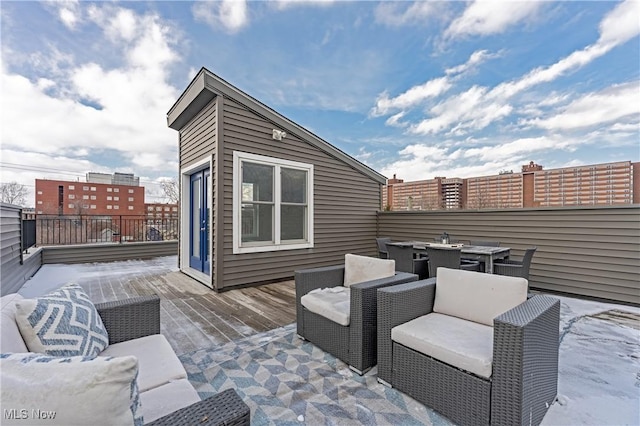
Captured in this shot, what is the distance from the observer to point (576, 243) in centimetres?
449

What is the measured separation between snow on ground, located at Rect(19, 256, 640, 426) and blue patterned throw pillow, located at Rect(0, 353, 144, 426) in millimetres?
2268

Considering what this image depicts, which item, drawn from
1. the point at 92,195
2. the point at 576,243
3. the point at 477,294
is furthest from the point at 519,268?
the point at 92,195

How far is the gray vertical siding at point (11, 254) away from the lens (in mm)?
3574

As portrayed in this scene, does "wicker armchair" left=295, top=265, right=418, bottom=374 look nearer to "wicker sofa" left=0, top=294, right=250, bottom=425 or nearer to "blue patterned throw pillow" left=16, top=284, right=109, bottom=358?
"wicker sofa" left=0, top=294, right=250, bottom=425

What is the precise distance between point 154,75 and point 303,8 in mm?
3952

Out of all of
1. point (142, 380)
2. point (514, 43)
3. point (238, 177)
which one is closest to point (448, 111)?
point (514, 43)

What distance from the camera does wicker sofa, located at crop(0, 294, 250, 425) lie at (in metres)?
0.91

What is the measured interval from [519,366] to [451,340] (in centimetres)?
39

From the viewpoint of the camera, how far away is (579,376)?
84.8 inches

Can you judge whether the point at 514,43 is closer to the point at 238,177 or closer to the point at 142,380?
the point at 238,177

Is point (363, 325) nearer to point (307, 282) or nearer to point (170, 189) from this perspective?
point (307, 282)

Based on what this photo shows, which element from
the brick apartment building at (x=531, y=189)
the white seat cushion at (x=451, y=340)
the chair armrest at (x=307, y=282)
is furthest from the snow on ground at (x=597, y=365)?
the brick apartment building at (x=531, y=189)

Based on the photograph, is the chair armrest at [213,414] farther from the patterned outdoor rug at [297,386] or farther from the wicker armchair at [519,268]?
the wicker armchair at [519,268]

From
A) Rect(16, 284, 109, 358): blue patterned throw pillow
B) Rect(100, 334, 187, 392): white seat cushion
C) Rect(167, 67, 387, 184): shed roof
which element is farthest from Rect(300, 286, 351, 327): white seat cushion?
Rect(167, 67, 387, 184): shed roof
